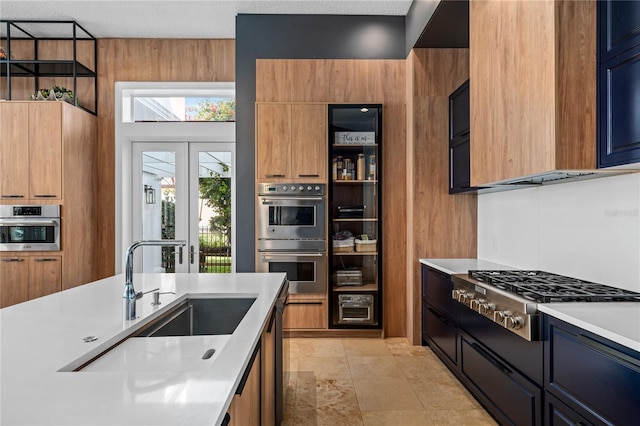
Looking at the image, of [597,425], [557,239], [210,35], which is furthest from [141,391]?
[210,35]

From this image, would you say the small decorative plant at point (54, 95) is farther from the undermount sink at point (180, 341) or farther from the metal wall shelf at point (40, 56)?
the undermount sink at point (180, 341)

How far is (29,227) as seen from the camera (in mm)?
4137

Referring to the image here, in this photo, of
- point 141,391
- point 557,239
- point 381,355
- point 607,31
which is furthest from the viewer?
point 381,355

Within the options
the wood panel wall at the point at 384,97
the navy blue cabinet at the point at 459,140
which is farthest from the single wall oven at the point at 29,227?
the navy blue cabinet at the point at 459,140

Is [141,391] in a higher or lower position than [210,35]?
lower

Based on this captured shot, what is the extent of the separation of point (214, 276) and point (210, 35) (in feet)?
10.6

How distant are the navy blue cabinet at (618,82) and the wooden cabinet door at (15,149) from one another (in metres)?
4.90

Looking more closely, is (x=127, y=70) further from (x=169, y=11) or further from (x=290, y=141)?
(x=290, y=141)

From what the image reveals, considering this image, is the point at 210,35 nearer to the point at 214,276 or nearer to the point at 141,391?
the point at 214,276

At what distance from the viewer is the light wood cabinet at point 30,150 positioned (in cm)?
411

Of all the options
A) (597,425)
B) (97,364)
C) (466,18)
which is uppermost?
(466,18)

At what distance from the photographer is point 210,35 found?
182 inches

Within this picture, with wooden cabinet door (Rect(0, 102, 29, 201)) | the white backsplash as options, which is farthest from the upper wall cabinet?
wooden cabinet door (Rect(0, 102, 29, 201))

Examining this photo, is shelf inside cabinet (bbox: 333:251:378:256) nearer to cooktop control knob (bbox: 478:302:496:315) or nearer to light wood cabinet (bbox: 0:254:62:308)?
cooktop control knob (bbox: 478:302:496:315)
